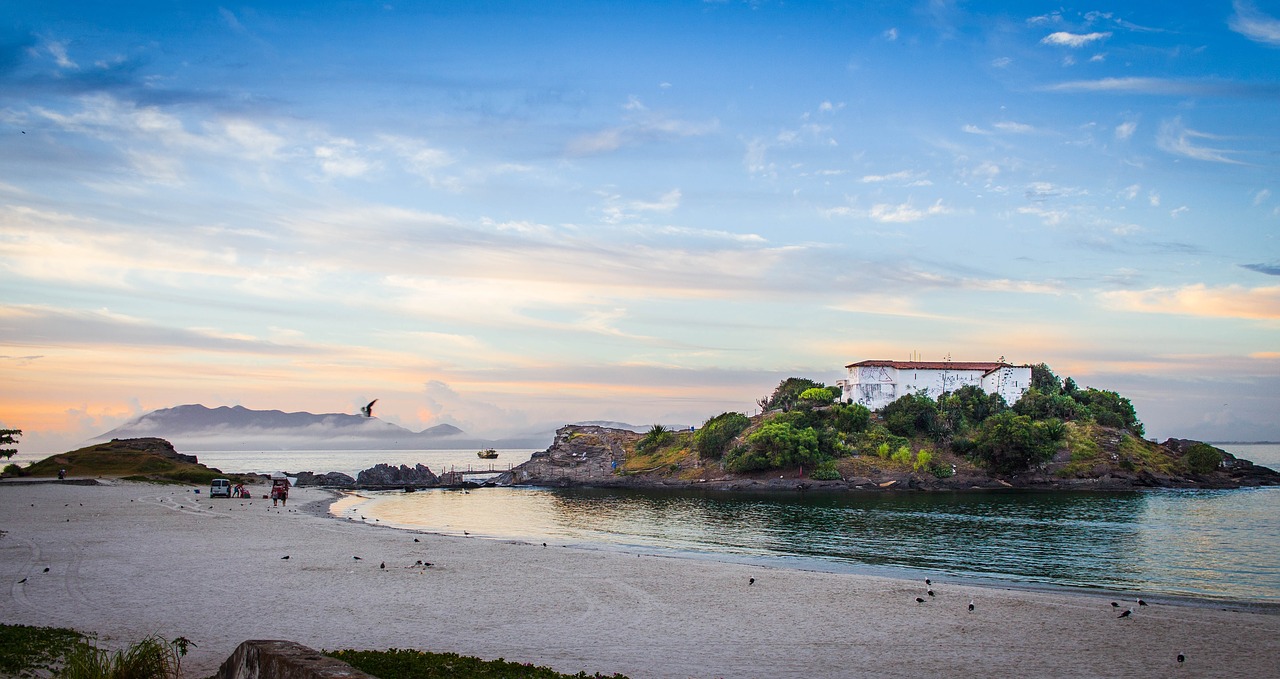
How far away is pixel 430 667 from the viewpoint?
13.8m

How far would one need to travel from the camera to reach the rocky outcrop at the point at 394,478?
12662 centimetres

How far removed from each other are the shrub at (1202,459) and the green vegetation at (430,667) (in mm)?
128666

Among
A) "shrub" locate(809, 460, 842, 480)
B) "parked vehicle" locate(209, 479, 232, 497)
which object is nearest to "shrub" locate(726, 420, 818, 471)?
"shrub" locate(809, 460, 842, 480)

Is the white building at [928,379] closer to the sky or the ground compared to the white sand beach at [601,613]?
closer to the sky

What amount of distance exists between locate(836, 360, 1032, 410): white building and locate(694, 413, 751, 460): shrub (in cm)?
1906

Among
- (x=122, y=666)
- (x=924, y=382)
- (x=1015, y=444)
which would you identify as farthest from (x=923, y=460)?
(x=122, y=666)

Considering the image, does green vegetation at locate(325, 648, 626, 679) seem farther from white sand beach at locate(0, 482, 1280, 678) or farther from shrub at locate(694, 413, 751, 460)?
shrub at locate(694, 413, 751, 460)

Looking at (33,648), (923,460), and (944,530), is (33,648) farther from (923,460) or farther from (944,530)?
(923,460)

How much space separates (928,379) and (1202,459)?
130ft

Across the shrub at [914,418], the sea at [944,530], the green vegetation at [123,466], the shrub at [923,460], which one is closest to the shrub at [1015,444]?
the shrub at [923,460]

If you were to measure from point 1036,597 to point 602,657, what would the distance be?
20.3 meters

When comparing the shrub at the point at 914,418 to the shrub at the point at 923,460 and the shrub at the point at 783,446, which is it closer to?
the shrub at the point at 923,460

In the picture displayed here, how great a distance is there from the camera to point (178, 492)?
80250mm

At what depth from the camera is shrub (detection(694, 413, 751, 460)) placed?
126938mm
